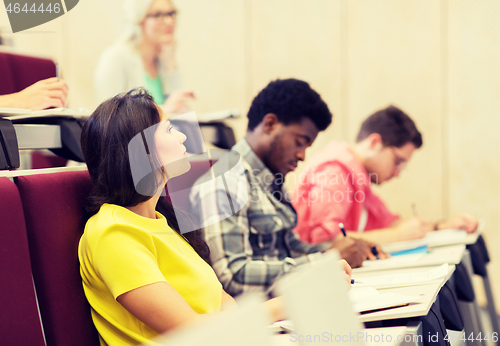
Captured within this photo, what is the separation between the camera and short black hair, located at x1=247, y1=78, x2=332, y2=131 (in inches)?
54.8

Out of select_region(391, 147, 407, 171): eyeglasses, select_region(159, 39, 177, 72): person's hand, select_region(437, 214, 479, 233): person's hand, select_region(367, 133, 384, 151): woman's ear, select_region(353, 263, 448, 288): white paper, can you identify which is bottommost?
select_region(437, 214, 479, 233): person's hand

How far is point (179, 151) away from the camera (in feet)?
3.09

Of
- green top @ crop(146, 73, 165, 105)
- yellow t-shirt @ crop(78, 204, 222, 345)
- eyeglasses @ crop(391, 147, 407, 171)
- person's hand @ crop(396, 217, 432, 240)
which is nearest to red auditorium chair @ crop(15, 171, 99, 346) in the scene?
yellow t-shirt @ crop(78, 204, 222, 345)

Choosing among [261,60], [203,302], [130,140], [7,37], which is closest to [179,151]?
[130,140]

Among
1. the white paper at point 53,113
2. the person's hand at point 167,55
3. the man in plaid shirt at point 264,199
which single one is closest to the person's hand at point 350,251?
the man in plaid shirt at point 264,199

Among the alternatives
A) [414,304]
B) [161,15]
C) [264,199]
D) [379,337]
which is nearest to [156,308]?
[379,337]

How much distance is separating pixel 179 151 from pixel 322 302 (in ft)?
1.51

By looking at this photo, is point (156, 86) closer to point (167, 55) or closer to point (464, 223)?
point (167, 55)

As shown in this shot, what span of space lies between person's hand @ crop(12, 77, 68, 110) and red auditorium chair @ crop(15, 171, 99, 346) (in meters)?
0.29

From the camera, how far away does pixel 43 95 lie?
3.76ft

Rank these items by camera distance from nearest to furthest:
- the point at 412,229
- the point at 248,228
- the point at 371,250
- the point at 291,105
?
the point at 248,228
the point at 291,105
the point at 371,250
the point at 412,229

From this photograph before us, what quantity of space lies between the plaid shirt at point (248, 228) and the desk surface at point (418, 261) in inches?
6.1

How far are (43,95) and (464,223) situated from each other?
1600 mm

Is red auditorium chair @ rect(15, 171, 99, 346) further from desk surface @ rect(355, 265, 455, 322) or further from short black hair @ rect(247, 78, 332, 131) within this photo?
short black hair @ rect(247, 78, 332, 131)
